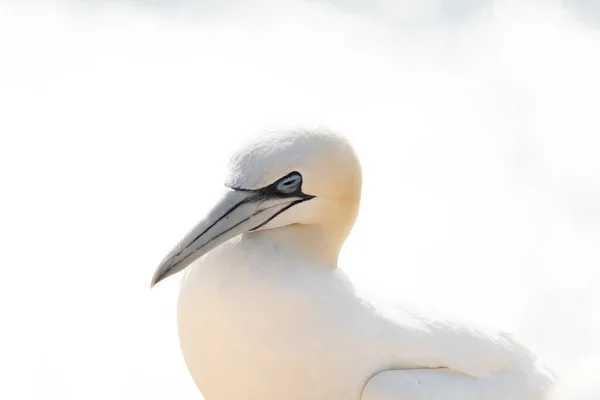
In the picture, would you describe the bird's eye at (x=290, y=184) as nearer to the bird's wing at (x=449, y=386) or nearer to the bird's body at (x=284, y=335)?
the bird's body at (x=284, y=335)

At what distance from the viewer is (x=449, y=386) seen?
4.39 m

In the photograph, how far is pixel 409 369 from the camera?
4422 mm

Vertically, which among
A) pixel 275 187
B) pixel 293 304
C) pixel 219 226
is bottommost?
pixel 293 304

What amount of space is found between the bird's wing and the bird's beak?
0.75 metres

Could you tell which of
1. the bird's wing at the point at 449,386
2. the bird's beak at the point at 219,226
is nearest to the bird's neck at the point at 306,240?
the bird's beak at the point at 219,226

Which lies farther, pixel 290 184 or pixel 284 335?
pixel 284 335

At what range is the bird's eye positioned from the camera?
4.18 m

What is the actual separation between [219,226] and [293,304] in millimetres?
412

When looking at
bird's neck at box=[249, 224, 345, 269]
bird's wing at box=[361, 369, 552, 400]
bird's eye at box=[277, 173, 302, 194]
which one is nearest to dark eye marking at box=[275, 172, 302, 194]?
bird's eye at box=[277, 173, 302, 194]

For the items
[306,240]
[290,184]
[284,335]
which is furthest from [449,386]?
[290,184]

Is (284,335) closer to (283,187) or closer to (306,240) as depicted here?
(306,240)

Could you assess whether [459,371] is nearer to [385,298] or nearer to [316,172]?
[385,298]

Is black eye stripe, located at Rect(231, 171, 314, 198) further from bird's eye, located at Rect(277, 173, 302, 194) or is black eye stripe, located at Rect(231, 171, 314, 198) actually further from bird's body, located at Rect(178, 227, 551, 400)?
bird's body, located at Rect(178, 227, 551, 400)

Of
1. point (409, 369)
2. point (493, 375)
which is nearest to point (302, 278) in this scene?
point (409, 369)
